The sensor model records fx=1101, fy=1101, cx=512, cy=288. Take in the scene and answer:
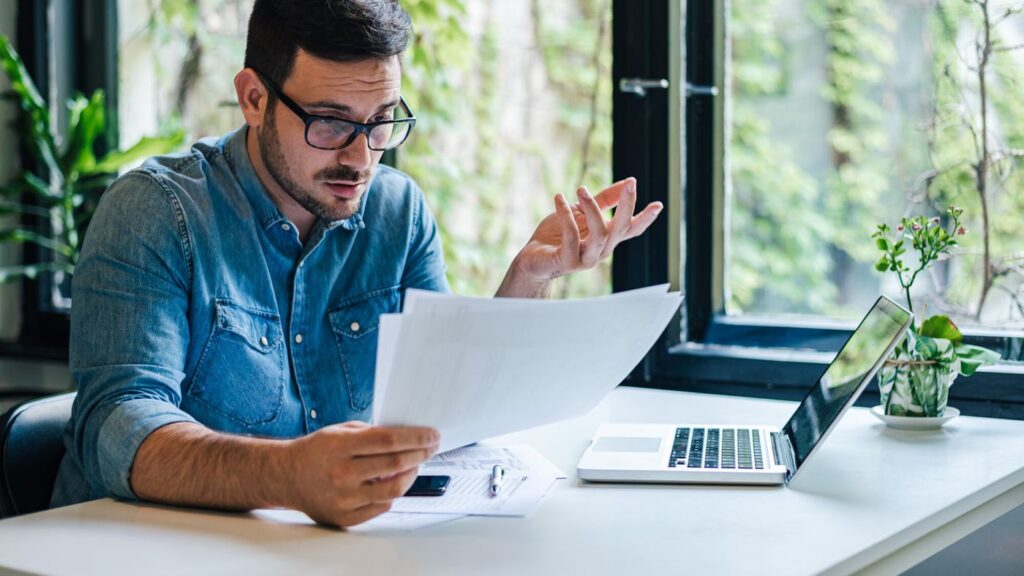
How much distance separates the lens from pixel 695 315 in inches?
85.3

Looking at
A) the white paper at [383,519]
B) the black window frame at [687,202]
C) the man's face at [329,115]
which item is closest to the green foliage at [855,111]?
the black window frame at [687,202]

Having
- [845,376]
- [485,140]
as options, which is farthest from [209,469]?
[485,140]

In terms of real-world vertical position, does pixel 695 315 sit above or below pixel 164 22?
below

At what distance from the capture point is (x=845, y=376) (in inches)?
53.7

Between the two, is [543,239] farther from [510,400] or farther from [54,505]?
[54,505]

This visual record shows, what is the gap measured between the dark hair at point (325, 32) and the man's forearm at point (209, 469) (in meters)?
0.57

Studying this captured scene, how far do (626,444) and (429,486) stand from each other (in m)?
0.31

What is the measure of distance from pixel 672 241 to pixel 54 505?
1174mm

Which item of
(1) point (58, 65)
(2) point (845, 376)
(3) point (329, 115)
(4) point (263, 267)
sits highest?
(1) point (58, 65)

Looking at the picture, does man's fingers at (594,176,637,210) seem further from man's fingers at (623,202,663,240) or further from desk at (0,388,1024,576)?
desk at (0,388,1024,576)

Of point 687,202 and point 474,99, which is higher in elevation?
point 474,99

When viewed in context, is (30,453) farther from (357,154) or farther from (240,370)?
(357,154)

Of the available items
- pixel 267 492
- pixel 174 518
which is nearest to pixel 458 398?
pixel 267 492

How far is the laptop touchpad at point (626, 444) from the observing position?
4.60 feet
